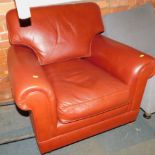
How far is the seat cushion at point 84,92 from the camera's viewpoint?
1229 mm

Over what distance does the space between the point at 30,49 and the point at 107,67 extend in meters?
0.60

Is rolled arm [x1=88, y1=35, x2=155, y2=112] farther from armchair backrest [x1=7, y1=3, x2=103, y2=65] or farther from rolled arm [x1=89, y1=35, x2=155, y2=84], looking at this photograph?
armchair backrest [x1=7, y1=3, x2=103, y2=65]

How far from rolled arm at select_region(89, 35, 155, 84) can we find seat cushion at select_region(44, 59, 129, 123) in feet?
0.20

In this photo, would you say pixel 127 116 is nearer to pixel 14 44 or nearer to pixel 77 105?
pixel 77 105

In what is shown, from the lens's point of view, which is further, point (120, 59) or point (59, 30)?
point (59, 30)

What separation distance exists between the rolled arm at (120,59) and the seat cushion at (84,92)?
0.06m

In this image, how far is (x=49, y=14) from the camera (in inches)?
63.9

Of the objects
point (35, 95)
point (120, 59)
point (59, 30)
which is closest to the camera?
point (35, 95)

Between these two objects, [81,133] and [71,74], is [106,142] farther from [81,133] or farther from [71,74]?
[71,74]

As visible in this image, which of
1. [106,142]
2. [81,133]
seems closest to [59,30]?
[81,133]

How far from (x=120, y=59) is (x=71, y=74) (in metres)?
0.37

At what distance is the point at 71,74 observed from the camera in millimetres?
1504

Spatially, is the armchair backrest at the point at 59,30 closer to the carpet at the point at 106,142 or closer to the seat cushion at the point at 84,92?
the seat cushion at the point at 84,92

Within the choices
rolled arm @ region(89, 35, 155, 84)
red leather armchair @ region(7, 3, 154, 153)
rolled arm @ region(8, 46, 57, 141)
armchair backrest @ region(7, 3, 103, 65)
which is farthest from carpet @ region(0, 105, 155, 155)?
armchair backrest @ region(7, 3, 103, 65)
